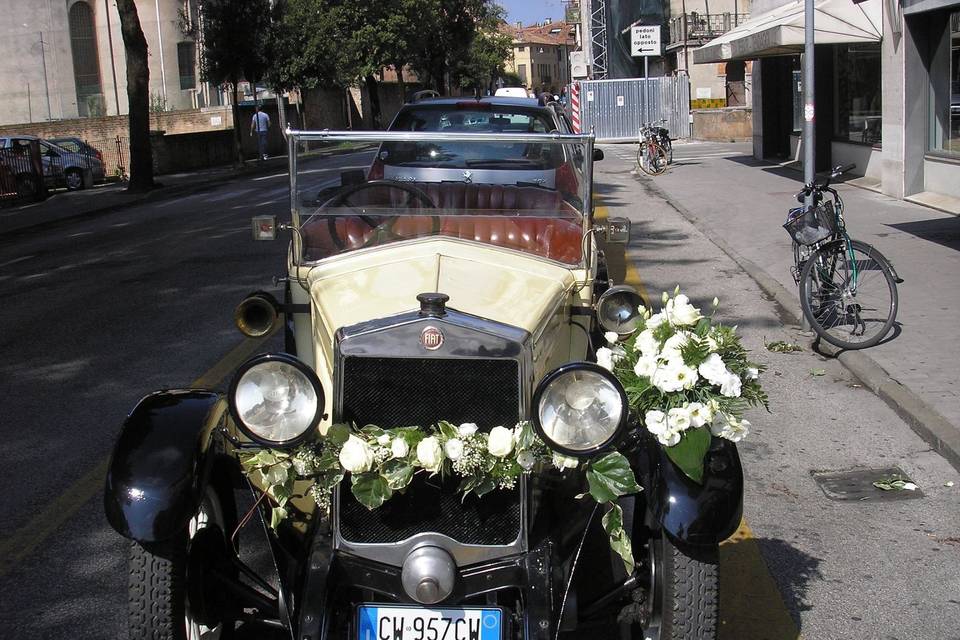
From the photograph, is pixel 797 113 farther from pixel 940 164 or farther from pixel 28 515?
pixel 28 515

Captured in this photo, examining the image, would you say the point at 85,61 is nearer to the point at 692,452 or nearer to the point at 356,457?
the point at 356,457

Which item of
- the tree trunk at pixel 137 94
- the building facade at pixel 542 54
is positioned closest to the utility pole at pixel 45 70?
the tree trunk at pixel 137 94

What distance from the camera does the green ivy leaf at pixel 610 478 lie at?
10.8 ft

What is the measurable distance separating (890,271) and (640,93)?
109ft

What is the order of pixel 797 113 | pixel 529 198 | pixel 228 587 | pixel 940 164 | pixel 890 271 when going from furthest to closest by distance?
1. pixel 797 113
2. pixel 940 164
3. pixel 890 271
4. pixel 529 198
5. pixel 228 587

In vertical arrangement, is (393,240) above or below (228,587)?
above

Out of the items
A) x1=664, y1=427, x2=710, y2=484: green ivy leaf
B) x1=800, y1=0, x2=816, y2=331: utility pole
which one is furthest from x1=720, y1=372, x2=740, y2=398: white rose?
x1=800, y1=0, x2=816, y2=331: utility pole

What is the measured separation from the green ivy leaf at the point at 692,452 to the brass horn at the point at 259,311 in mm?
2183

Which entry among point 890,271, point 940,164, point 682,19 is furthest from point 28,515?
point 682,19

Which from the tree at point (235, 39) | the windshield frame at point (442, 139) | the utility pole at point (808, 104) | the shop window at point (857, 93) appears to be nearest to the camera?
the windshield frame at point (442, 139)

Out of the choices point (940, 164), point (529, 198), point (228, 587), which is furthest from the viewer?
point (940, 164)

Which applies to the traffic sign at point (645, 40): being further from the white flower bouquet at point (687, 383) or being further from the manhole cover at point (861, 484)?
the white flower bouquet at point (687, 383)

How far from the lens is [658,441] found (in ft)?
11.3

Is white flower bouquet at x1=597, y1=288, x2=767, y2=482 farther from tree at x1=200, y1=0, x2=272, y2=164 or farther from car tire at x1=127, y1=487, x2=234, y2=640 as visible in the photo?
tree at x1=200, y1=0, x2=272, y2=164
